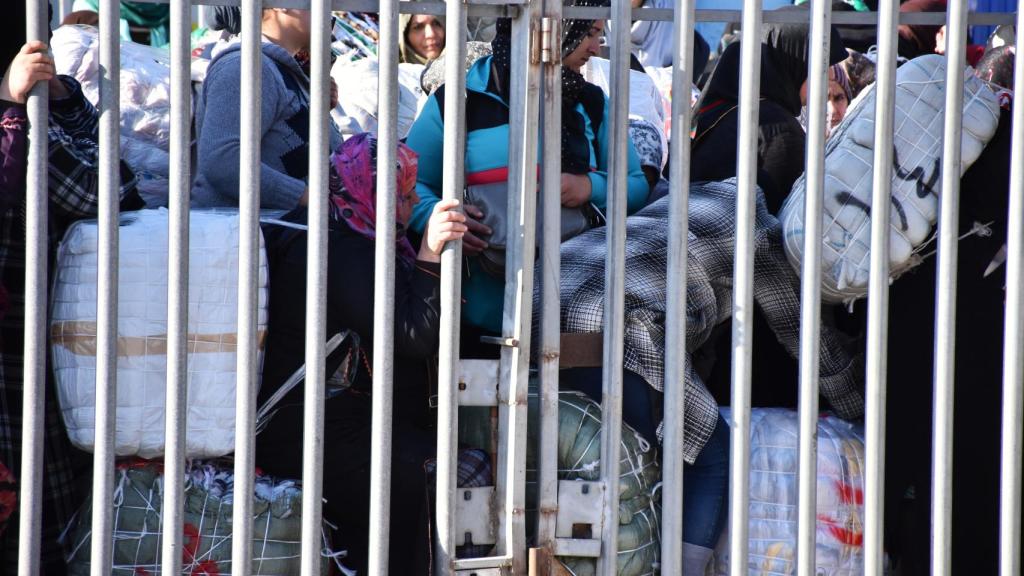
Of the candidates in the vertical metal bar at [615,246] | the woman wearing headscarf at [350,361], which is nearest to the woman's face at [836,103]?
the vertical metal bar at [615,246]

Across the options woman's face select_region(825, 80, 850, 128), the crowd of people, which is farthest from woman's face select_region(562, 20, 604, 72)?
woman's face select_region(825, 80, 850, 128)

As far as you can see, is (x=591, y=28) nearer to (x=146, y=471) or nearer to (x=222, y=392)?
(x=222, y=392)

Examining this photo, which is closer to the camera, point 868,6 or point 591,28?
point 591,28

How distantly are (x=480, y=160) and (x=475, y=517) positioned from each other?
89cm

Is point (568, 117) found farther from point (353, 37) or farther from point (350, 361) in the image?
point (353, 37)

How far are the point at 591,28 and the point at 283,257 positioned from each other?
3.83ft

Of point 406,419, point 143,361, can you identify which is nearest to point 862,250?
point 406,419

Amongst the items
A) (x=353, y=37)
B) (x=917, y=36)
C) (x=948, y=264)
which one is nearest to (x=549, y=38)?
(x=948, y=264)

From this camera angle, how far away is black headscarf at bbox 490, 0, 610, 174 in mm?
3025

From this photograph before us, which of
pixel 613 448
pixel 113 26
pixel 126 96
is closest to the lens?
pixel 113 26

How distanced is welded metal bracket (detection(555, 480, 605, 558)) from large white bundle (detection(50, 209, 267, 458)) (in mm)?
801

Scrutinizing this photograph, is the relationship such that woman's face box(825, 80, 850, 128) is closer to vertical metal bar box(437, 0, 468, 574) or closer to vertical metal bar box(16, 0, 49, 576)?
vertical metal bar box(437, 0, 468, 574)

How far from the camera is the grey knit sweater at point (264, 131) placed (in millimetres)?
3176

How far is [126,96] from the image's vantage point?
412 cm
